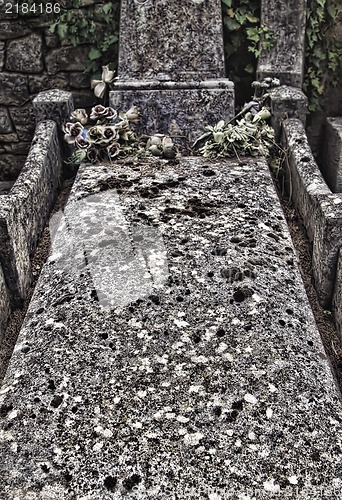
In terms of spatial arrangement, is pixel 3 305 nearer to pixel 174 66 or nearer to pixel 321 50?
pixel 174 66

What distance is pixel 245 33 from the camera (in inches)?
169

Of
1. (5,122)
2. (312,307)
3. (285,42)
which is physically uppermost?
(285,42)

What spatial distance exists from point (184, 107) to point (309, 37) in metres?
1.14

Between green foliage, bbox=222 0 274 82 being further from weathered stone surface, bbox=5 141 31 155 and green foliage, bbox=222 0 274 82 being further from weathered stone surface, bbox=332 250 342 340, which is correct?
weathered stone surface, bbox=332 250 342 340

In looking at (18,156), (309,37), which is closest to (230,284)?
(309,37)

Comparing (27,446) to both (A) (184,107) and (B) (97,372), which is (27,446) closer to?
(B) (97,372)

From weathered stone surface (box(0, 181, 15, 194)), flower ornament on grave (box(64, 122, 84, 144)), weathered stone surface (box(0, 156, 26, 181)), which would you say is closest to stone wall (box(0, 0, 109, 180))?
weathered stone surface (box(0, 156, 26, 181))

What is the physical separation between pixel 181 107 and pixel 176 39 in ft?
1.64

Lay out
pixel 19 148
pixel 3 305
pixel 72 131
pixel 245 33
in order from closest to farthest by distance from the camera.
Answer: pixel 3 305 < pixel 72 131 < pixel 245 33 < pixel 19 148

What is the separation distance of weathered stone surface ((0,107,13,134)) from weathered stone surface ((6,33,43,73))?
0.36m

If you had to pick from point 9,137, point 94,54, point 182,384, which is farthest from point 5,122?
point 182,384

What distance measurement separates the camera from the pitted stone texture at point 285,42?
4129mm

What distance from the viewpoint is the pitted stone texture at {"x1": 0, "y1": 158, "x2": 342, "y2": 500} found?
191 cm

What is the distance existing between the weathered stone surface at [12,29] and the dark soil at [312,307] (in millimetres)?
1548
